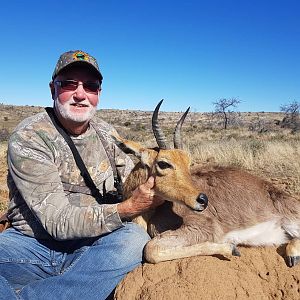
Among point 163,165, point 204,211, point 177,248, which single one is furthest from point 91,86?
point 177,248

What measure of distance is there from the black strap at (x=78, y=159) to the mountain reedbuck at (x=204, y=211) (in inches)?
16.0

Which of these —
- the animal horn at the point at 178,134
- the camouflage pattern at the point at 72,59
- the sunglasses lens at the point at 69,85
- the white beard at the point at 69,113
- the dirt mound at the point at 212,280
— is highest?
the camouflage pattern at the point at 72,59

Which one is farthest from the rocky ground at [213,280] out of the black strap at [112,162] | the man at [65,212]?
the black strap at [112,162]

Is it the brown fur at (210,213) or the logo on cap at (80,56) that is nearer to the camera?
the brown fur at (210,213)

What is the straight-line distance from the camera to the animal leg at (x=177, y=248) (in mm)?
4055

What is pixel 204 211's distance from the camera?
4707 mm

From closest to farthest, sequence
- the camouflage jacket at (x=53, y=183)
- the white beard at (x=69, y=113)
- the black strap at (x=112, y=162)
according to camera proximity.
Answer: the camouflage jacket at (x=53, y=183), the white beard at (x=69, y=113), the black strap at (x=112, y=162)

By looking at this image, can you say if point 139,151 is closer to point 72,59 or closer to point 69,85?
point 69,85

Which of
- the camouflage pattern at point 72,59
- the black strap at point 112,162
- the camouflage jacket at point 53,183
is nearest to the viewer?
the camouflage jacket at point 53,183

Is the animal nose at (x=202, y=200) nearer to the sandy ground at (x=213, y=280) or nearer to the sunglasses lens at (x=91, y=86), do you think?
the sandy ground at (x=213, y=280)

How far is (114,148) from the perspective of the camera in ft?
17.4

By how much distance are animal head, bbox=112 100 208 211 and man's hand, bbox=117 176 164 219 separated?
102 mm

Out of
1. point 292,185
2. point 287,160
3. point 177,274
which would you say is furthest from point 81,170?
point 287,160

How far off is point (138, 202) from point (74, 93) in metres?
1.50
